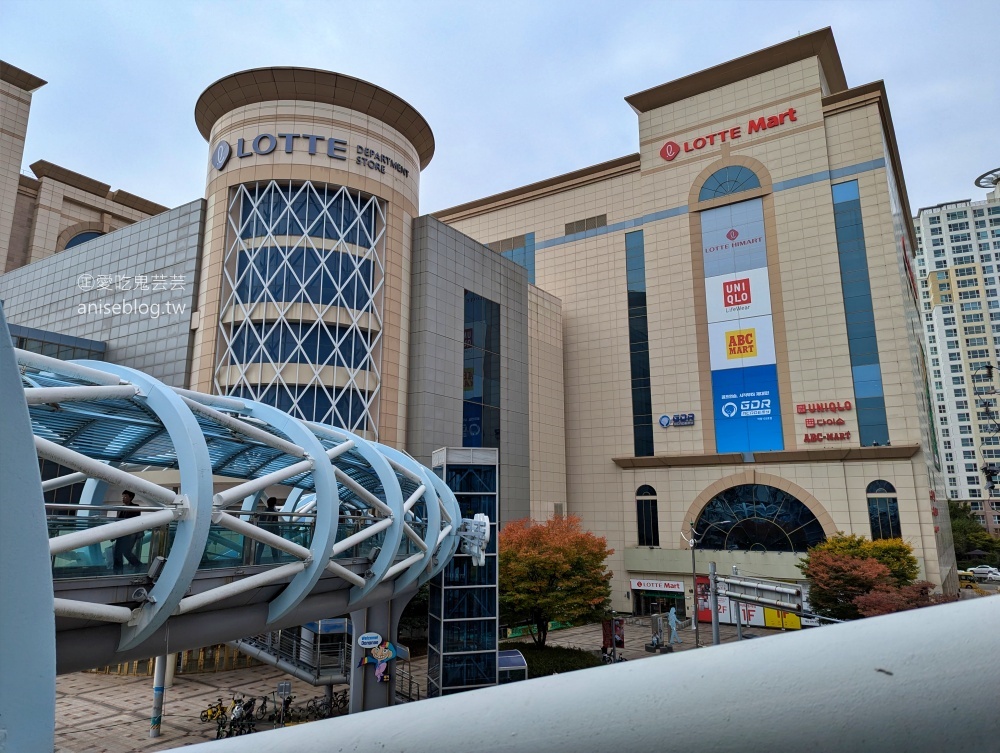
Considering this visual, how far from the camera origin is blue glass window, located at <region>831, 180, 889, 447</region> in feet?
143

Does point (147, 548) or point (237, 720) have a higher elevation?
point (147, 548)

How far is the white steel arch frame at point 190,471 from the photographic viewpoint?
1081cm

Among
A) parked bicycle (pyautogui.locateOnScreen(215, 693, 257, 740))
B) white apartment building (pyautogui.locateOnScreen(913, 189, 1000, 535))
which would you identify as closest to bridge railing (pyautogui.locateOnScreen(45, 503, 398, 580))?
parked bicycle (pyautogui.locateOnScreen(215, 693, 257, 740))

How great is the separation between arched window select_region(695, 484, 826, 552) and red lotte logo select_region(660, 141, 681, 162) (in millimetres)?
26057

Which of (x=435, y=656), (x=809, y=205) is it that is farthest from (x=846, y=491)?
(x=435, y=656)

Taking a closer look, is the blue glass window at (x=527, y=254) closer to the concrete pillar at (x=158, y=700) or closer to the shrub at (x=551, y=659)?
the shrub at (x=551, y=659)

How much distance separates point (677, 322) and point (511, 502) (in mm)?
18867

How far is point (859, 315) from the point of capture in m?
44.9

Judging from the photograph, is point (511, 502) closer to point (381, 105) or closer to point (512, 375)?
point (512, 375)

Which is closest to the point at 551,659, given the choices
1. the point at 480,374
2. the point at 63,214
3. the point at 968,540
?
the point at 480,374

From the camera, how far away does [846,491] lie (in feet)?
144

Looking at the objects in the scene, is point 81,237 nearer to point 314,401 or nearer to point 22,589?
point 314,401

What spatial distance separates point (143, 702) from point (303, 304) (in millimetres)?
20648

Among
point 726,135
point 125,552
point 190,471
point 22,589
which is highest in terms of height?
point 726,135
